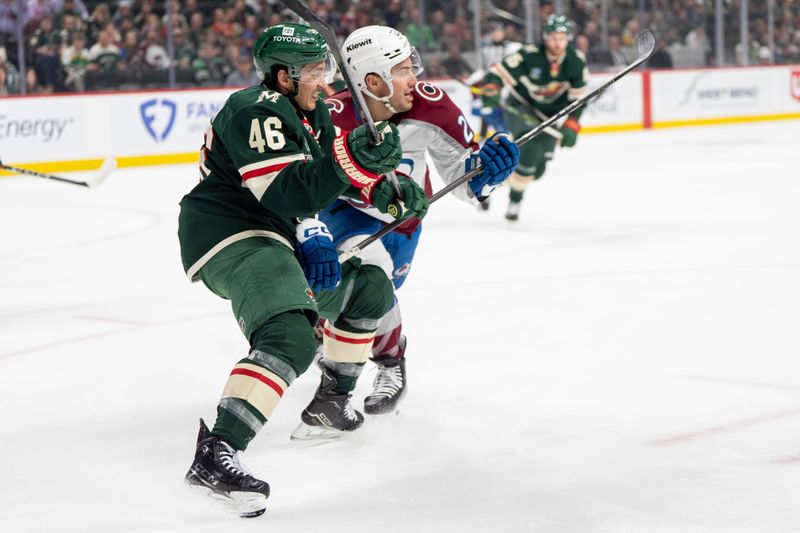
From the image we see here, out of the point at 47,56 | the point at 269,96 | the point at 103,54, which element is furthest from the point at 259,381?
the point at 103,54

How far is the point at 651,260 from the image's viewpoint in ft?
18.0

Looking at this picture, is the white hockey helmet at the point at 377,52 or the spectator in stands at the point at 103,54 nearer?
the white hockey helmet at the point at 377,52

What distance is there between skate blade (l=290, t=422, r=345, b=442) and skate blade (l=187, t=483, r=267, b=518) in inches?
22.3

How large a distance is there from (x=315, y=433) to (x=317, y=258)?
1.78 feet

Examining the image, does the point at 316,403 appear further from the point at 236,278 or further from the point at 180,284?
the point at 180,284

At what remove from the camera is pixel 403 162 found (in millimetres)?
3359

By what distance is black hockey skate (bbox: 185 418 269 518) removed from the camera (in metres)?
2.31

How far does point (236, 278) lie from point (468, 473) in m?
0.64

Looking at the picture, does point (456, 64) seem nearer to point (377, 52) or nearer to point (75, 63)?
point (75, 63)

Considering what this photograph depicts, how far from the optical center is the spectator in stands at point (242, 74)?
11.7 m

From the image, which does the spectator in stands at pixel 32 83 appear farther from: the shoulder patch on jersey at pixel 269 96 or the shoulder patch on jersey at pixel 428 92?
the shoulder patch on jersey at pixel 269 96

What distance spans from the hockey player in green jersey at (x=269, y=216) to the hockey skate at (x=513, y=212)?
164 inches

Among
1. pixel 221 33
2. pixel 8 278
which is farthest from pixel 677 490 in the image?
pixel 221 33

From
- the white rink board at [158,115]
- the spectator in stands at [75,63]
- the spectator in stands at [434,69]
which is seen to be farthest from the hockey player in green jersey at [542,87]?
the spectator in stands at [434,69]
